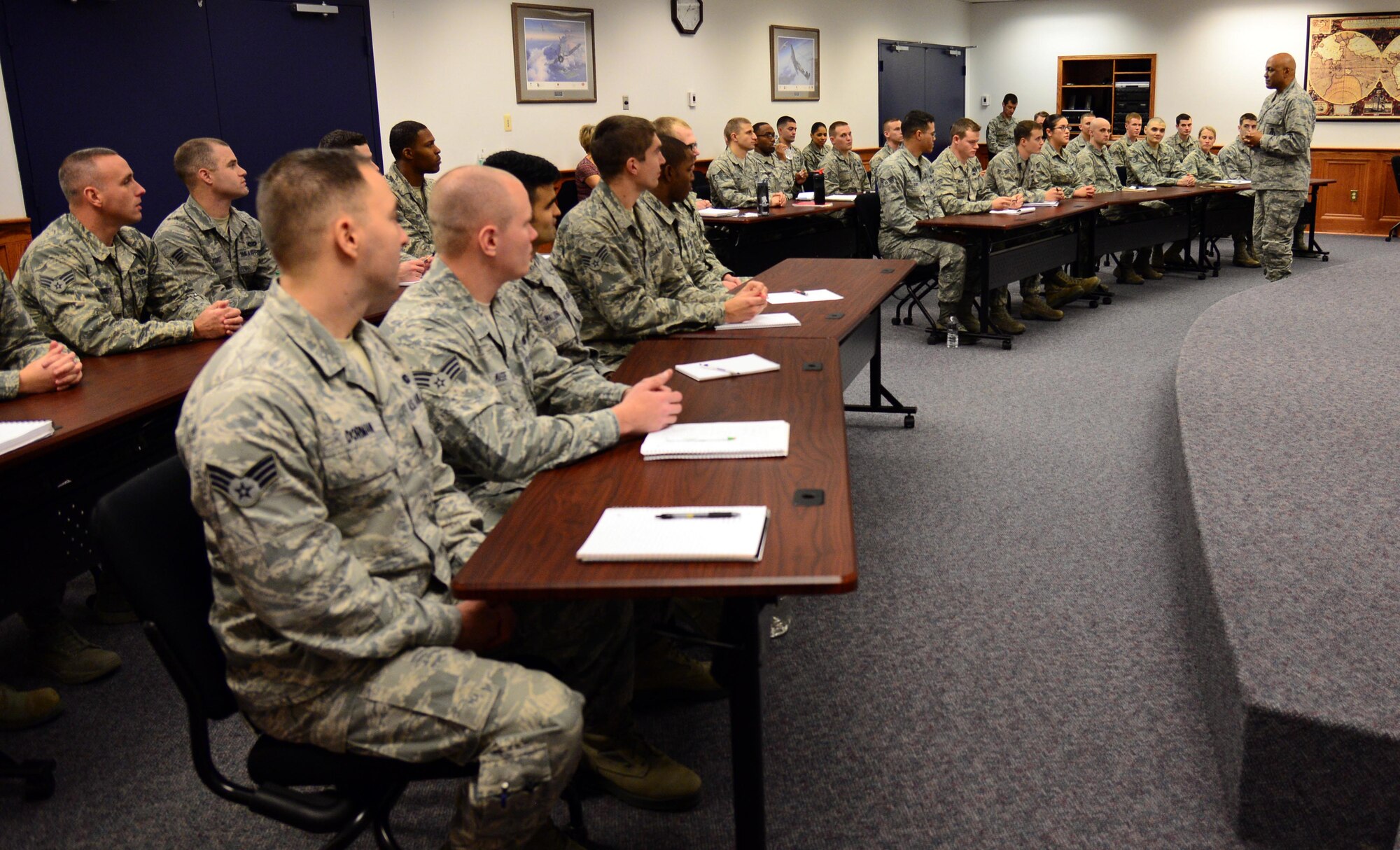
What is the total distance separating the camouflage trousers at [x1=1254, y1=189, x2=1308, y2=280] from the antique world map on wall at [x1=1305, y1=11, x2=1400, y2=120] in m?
5.15

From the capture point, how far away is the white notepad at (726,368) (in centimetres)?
251

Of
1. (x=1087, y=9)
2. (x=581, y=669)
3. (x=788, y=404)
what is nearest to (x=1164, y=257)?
(x=1087, y=9)

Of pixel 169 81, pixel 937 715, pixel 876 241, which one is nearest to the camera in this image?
pixel 937 715

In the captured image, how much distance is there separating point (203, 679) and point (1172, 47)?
47.2ft

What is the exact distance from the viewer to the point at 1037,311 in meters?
6.95

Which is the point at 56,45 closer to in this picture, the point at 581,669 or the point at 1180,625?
the point at 581,669

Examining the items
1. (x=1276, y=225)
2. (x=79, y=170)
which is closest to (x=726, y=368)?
(x=79, y=170)

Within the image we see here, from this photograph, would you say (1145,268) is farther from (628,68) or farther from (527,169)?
(527,169)

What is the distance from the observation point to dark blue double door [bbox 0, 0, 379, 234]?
5453 millimetres

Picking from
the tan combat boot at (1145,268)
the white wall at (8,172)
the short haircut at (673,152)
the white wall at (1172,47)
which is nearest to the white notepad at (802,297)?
the short haircut at (673,152)

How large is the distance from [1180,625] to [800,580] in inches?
68.6

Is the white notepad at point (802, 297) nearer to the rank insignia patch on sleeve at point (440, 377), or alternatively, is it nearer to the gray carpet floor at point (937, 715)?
the gray carpet floor at point (937, 715)

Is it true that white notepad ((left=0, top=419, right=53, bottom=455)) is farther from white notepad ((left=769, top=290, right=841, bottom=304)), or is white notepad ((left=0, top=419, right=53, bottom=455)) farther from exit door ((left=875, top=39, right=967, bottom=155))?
exit door ((left=875, top=39, right=967, bottom=155))

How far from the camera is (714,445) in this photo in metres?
1.94
